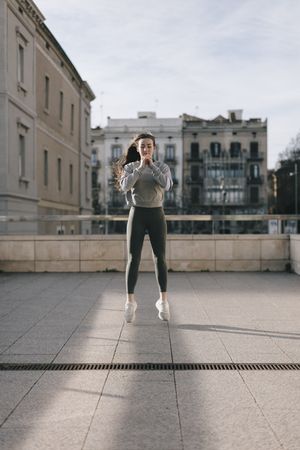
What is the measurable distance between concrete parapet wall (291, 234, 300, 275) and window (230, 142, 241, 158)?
6971cm

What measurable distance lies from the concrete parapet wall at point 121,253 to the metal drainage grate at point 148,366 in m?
7.38

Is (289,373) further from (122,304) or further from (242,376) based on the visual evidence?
(122,304)

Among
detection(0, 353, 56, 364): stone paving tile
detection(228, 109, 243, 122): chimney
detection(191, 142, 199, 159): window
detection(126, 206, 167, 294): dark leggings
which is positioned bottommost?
detection(0, 353, 56, 364): stone paving tile

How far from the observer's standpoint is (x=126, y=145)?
7844cm

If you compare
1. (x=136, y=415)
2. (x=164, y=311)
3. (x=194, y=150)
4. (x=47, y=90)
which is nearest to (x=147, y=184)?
(x=164, y=311)

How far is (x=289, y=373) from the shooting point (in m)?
4.09

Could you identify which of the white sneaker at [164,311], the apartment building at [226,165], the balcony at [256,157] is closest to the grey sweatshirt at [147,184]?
the white sneaker at [164,311]

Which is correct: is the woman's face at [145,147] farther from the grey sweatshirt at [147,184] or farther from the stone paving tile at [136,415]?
the stone paving tile at [136,415]

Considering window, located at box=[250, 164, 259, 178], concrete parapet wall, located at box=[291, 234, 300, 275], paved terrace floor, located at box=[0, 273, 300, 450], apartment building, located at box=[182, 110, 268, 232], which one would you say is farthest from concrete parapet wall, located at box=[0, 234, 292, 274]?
window, located at box=[250, 164, 259, 178]

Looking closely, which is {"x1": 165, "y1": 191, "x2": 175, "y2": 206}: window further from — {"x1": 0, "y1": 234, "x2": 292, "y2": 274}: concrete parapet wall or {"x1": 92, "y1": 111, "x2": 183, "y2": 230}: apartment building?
{"x1": 0, "y1": 234, "x2": 292, "y2": 274}: concrete parapet wall

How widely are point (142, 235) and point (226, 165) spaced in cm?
7534

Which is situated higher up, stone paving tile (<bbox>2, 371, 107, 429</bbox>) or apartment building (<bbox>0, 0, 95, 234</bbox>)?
apartment building (<bbox>0, 0, 95, 234</bbox>)

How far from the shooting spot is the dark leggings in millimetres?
6188

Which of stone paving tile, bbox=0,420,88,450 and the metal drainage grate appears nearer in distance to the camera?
stone paving tile, bbox=0,420,88,450
